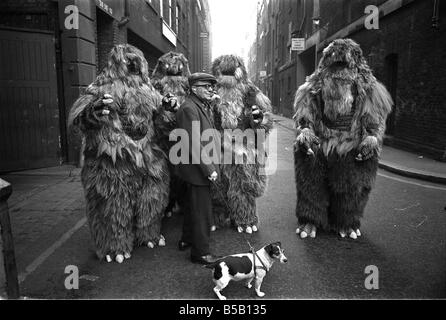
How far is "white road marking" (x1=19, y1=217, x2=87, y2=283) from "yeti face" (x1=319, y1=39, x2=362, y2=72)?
3.52 meters

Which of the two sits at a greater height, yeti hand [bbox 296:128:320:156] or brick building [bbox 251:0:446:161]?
brick building [bbox 251:0:446:161]

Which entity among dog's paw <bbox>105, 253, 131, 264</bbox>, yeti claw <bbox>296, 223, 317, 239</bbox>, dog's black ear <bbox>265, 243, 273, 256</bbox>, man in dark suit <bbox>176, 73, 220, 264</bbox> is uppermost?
man in dark suit <bbox>176, 73, 220, 264</bbox>

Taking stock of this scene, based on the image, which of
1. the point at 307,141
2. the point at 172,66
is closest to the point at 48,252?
the point at 172,66

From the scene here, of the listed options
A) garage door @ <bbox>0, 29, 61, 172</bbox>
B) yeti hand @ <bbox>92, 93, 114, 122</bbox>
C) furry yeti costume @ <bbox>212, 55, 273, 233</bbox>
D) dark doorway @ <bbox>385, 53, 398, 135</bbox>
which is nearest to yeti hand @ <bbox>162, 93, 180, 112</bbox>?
yeti hand @ <bbox>92, 93, 114, 122</bbox>

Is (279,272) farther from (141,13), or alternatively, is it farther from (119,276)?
(141,13)

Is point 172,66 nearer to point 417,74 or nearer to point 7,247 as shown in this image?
point 7,247

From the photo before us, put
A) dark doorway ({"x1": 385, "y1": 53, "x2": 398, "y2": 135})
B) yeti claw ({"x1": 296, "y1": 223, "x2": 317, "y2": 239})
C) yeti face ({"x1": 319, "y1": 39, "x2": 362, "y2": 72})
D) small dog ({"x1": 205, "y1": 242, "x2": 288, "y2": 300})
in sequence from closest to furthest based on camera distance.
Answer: small dog ({"x1": 205, "y1": 242, "x2": 288, "y2": 300}), yeti face ({"x1": 319, "y1": 39, "x2": 362, "y2": 72}), yeti claw ({"x1": 296, "y1": 223, "x2": 317, "y2": 239}), dark doorway ({"x1": 385, "y1": 53, "x2": 398, "y2": 135})

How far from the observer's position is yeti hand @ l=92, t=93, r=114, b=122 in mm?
3387

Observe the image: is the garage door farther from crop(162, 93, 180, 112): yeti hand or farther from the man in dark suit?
the man in dark suit

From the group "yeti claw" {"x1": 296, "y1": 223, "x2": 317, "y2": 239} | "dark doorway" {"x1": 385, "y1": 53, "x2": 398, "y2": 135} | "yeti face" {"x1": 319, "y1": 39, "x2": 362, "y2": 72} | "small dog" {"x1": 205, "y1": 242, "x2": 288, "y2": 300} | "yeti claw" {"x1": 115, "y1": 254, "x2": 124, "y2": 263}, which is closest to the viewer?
"small dog" {"x1": 205, "y1": 242, "x2": 288, "y2": 300}

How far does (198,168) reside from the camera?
11.7 ft

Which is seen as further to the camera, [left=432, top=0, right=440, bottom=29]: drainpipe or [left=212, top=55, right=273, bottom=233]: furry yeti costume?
[left=432, top=0, right=440, bottom=29]: drainpipe

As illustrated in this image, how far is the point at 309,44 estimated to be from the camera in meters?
22.0

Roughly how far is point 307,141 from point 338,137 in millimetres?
345
